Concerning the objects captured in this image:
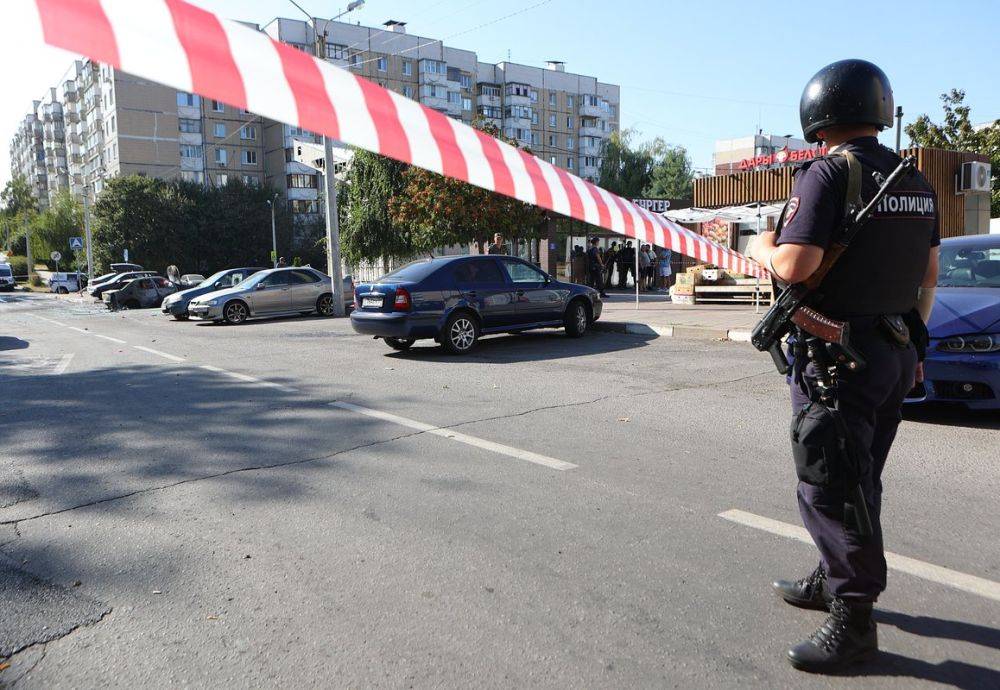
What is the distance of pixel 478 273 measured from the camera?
12.0m

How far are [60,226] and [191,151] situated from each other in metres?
14.5

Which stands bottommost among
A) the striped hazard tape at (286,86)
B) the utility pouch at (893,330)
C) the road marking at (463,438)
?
the road marking at (463,438)

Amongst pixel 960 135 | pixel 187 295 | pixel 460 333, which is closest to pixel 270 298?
pixel 187 295

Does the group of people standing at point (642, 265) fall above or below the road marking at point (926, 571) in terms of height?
above

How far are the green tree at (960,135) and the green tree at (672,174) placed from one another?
41670 mm

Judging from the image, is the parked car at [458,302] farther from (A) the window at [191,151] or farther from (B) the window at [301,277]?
(A) the window at [191,151]

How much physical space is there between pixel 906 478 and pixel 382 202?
31.3 metres

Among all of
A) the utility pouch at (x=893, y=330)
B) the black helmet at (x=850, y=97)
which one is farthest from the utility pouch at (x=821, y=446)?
the black helmet at (x=850, y=97)

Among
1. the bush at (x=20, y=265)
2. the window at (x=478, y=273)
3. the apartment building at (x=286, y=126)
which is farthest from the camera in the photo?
the apartment building at (x=286, y=126)

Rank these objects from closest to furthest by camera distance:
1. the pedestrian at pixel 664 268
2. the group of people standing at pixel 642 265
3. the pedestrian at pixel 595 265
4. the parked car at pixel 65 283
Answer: the pedestrian at pixel 595 265 < the group of people standing at pixel 642 265 < the pedestrian at pixel 664 268 < the parked car at pixel 65 283

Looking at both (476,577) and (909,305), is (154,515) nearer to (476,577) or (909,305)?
(476,577)

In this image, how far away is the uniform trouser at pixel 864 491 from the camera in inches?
104

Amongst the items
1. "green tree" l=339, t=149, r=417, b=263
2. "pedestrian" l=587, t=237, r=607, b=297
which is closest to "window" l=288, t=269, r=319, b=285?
"pedestrian" l=587, t=237, r=607, b=297

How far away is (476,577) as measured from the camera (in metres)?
3.32
